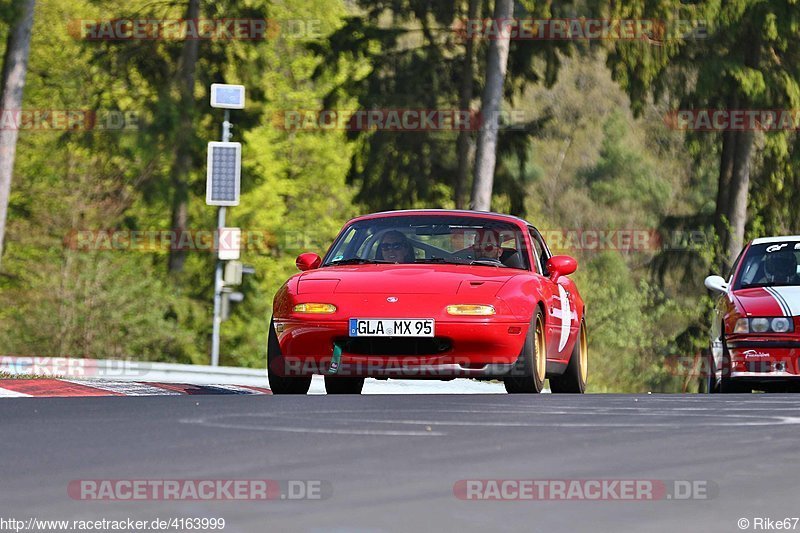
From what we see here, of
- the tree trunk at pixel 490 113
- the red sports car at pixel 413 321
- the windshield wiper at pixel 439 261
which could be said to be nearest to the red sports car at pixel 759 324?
the red sports car at pixel 413 321

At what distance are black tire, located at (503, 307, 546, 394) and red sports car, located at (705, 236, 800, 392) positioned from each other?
2.49 metres

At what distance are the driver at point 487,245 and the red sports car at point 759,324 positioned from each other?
246 cm

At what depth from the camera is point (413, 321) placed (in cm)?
1184

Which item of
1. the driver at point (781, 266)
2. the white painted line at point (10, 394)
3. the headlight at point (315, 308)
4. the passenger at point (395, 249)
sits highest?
the passenger at point (395, 249)

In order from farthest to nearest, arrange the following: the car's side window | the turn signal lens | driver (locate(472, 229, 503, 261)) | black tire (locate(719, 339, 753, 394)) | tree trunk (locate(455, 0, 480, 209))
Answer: tree trunk (locate(455, 0, 480, 209)), black tire (locate(719, 339, 753, 394)), the turn signal lens, the car's side window, driver (locate(472, 229, 503, 261))

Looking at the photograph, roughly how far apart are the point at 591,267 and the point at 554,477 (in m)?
69.5

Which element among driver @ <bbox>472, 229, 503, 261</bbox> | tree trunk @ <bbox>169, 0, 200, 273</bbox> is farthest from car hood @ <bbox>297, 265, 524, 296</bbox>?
tree trunk @ <bbox>169, 0, 200, 273</bbox>

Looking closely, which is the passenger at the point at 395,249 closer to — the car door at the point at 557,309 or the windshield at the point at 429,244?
the windshield at the point at 429,244

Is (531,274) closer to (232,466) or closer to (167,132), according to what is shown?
(232,466)

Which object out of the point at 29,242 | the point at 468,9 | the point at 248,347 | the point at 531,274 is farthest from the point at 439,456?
the point at 248,347

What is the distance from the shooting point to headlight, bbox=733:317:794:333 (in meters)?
14.3

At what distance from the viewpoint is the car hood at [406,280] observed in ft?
39.7

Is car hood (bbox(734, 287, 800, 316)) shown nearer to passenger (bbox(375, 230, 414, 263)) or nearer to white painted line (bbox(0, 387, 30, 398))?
passenger (bbox(375, 230, 414, 263))

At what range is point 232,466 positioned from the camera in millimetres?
6816
